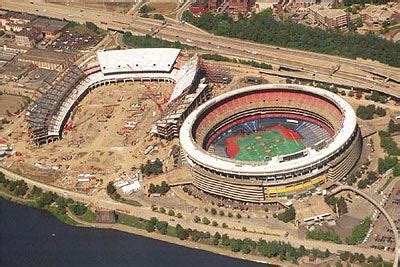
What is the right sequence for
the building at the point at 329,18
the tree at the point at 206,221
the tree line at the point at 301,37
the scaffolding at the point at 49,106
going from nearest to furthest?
the tree at the point at 206,221 → the scaffolding at the point at 49,106 → the tree line at the point at 301,37 → the building at the point at 329,18

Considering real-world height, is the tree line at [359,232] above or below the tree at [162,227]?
above

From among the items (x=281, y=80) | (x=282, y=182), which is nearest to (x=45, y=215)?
(x=282, y=182)

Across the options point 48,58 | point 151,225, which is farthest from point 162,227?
point 48,58

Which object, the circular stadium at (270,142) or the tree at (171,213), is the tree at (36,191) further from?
the circular stadium at (270,142)

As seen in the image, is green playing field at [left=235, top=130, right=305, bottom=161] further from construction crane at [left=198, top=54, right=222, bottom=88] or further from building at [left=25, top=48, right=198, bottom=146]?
construction crane at [left=198, top=54, right=222, bottom=88]

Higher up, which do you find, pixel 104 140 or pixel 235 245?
pixel 235 245

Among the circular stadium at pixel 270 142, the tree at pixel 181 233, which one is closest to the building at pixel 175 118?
the circular stadium at pixel 270 142

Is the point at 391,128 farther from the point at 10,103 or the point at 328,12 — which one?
the point at 10,103
